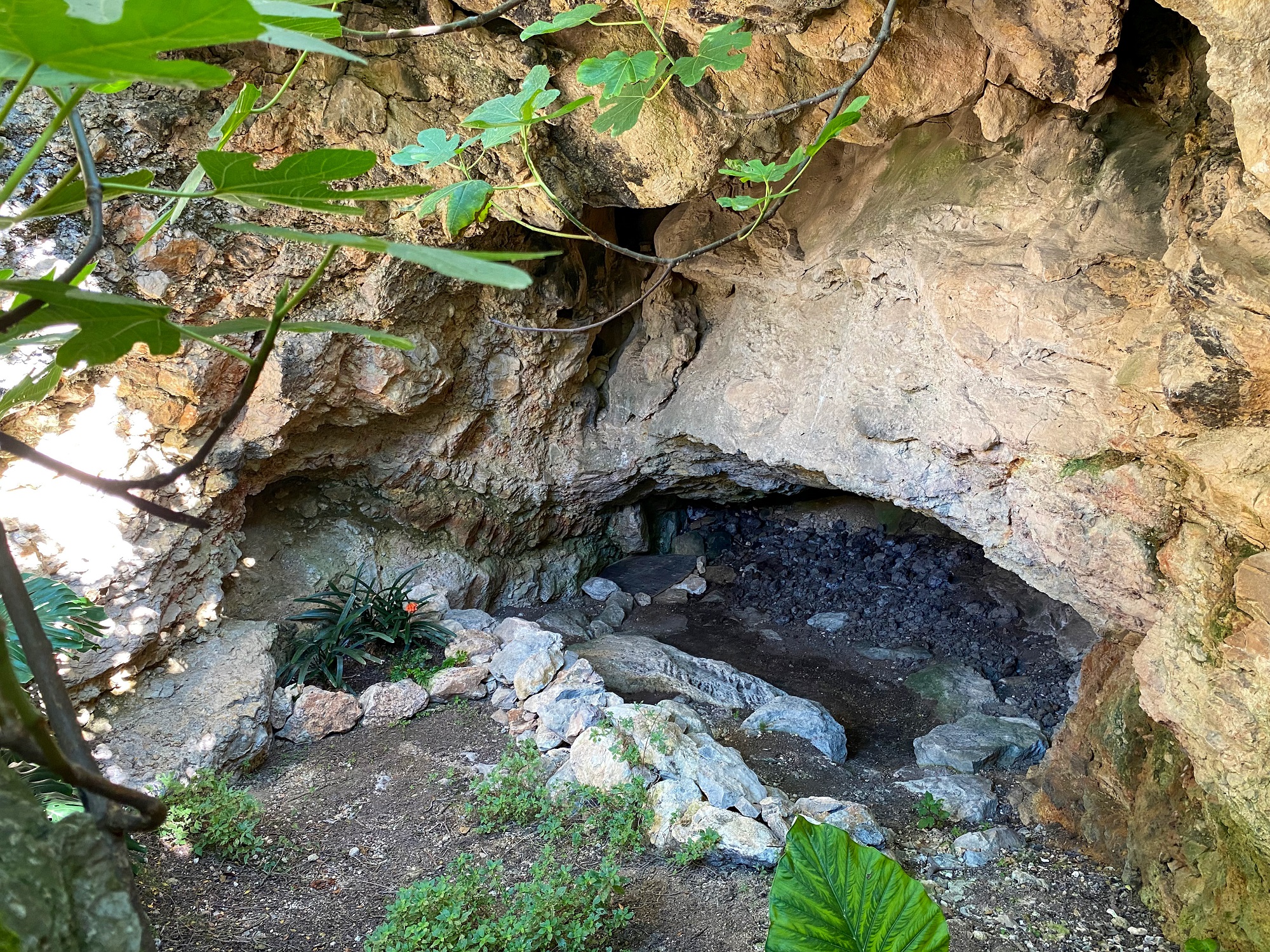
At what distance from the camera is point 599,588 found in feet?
21.2

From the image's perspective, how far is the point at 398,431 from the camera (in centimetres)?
512

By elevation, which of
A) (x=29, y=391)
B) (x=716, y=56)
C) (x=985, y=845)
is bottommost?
(x=985, y=845)

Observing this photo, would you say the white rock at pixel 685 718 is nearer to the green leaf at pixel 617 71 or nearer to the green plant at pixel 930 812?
the green plant at pixel 930 812

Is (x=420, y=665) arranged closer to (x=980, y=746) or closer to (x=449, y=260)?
(x=980, y=746)

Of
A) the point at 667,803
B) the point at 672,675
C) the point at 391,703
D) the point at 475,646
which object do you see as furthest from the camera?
the point at 672,675

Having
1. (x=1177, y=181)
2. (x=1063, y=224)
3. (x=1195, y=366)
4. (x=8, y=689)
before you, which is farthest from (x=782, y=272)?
(x=8, y=689)

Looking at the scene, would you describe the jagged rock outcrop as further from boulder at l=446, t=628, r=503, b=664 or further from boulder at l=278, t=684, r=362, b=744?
boulder at l=446, t=628, r=503, b=664

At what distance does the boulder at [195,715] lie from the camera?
350cm

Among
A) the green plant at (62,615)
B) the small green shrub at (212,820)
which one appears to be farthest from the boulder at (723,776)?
the green plant at (62,615)

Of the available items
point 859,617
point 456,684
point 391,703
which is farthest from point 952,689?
point 391,703

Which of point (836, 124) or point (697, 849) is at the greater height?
point (836, 124)

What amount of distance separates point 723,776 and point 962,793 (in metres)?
1.29

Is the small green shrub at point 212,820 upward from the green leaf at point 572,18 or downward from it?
downward

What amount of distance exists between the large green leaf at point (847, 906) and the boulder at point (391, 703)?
308cm
